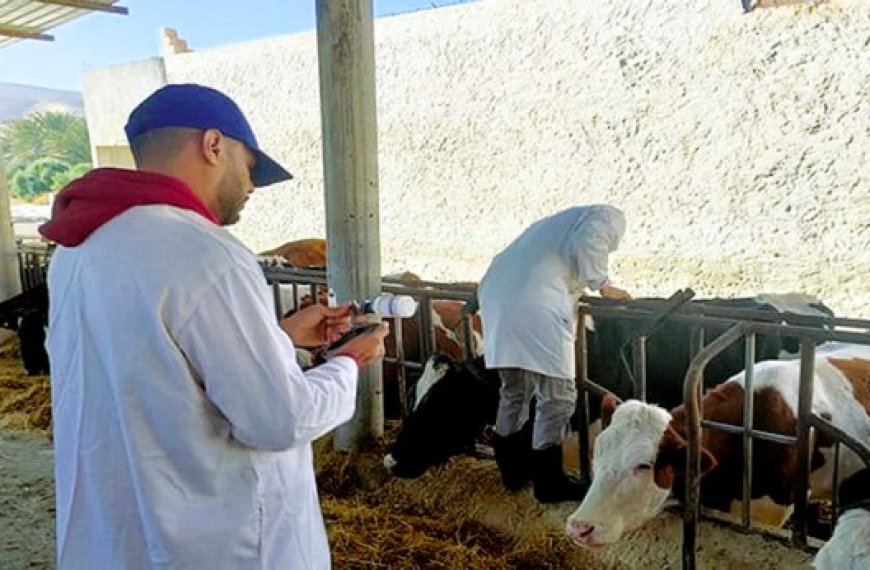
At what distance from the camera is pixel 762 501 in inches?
114

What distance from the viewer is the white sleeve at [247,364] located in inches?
45.4

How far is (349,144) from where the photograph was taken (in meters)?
3.44

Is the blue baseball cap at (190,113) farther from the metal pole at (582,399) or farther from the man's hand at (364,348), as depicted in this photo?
the metal pole at (582,399)

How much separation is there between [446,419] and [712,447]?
111 cm

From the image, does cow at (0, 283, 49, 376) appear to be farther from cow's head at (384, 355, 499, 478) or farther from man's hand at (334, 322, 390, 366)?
man's hand at (334, 322, 390, 366)

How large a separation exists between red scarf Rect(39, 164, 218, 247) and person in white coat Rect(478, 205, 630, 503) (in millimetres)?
1953

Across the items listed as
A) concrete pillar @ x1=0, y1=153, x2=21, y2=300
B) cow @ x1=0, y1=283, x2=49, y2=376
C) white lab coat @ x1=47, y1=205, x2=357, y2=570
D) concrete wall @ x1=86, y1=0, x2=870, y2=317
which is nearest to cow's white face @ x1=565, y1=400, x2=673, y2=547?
white lab coat @ x1=47, y1=205, x2=357, y2=570

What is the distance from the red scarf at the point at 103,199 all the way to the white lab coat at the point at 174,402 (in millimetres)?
19

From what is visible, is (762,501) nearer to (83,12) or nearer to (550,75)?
(83,12)

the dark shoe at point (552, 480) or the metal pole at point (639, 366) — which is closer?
the metal pole at point (639, 366)

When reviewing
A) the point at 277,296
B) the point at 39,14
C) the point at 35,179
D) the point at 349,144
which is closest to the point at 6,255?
the point at 39,14

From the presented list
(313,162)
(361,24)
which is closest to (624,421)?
(361,24)

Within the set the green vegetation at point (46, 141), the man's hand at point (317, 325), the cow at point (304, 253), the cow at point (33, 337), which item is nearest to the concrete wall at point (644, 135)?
the cow at point (304, 253)

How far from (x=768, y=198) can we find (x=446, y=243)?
4.64 metres
